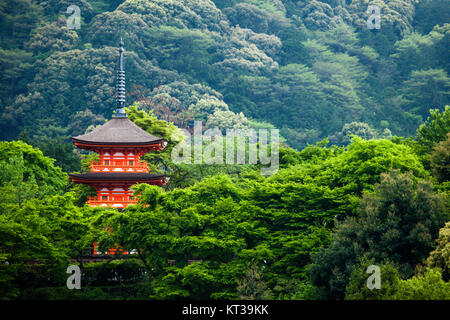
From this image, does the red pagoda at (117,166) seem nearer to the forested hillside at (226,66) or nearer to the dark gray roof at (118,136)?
the dark gray roof at (118,136)

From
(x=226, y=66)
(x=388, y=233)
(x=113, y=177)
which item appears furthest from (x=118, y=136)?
(x=226, y=66)

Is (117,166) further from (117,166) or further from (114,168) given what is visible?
(114,168)

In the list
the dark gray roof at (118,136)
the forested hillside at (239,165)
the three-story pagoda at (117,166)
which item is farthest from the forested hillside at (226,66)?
the three-story pagoda at (117,166)

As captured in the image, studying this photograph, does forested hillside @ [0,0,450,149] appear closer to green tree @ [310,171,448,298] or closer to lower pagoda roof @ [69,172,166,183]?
lower pagoda roof @ [69,172,166,183]

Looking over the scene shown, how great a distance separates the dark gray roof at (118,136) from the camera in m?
36.8

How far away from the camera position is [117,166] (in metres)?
37.3

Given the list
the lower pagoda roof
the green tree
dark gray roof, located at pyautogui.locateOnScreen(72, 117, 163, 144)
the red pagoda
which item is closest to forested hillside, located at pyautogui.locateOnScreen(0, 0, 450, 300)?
the green tree

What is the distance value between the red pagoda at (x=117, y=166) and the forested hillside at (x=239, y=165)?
1807 mm

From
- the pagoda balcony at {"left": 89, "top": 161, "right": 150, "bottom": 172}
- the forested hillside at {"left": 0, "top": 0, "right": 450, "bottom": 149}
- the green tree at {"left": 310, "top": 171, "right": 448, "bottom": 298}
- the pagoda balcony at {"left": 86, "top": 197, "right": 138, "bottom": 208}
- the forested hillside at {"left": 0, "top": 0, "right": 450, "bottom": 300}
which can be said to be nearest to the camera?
the green tree at {"left": 310, "top": 171, "right": 448, "bottom": 298}

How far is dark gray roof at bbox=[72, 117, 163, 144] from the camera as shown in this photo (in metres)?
36.8

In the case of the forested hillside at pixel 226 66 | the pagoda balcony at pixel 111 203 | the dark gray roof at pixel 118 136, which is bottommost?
the pagoda balcony at pixel 111 203

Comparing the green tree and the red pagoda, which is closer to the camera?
the green tree

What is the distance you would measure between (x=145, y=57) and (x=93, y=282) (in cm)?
5330

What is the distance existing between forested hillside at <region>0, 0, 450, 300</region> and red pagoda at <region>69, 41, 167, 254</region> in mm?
1807
